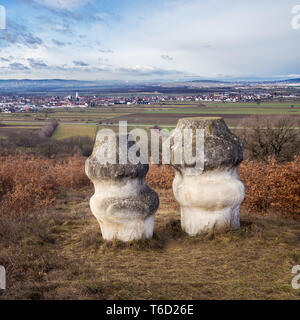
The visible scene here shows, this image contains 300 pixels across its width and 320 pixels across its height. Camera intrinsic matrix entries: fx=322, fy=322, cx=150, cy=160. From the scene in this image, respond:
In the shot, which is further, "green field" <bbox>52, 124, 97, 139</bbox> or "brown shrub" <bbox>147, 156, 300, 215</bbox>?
→ "green field" <bbox>52, 124, 97, 139</bbox>

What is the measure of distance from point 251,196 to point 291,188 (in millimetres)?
1214

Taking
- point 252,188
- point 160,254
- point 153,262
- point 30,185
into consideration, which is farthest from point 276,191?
point 30,185

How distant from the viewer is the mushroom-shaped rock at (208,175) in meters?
7.75

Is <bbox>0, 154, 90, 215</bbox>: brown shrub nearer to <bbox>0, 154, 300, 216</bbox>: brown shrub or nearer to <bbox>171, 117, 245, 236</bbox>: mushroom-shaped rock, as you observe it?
<bbox>0, 154, 300, 216</bbox>: brown shrub

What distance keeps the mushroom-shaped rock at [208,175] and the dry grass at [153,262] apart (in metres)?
0.48

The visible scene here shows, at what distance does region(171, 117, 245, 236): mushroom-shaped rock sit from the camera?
7.75 m

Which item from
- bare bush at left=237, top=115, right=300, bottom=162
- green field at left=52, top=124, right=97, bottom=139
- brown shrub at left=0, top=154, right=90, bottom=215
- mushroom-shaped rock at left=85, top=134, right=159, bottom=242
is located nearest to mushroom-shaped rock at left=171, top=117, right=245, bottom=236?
mushroom-shaped rock at left=85, top=134, right=159, bottom=242

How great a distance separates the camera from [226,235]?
793cm

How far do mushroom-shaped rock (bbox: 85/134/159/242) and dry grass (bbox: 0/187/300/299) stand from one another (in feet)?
1.27

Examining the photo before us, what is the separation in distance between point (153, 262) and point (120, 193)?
177 cm

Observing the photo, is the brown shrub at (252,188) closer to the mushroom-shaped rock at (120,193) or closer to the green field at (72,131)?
the mushroom-shaped rock at (120,193)

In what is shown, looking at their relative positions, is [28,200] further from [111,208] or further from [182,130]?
[182,130]

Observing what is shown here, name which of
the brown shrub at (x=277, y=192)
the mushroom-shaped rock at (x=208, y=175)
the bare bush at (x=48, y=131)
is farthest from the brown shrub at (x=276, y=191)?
the bare bush at (x=48, y=131)

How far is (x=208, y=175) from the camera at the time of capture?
782cm
